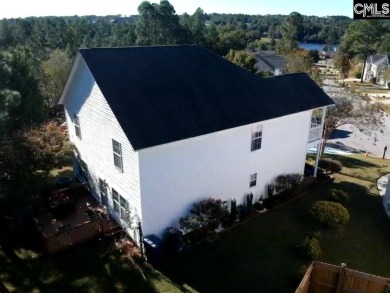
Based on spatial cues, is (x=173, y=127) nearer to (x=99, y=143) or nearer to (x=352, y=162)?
(x=99, y=143)

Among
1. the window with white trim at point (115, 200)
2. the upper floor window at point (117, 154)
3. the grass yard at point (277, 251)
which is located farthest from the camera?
the window with white trim at point (115, 200)

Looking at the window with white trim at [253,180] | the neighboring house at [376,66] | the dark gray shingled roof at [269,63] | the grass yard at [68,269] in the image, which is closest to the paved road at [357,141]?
the window with white trim at [253,180]

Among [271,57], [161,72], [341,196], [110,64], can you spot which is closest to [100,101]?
[110,64]

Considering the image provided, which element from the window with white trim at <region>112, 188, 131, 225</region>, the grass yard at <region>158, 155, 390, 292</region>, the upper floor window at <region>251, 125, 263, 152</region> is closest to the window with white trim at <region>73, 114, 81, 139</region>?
the window with white trim at <region>112, 188, 131, 225</region>

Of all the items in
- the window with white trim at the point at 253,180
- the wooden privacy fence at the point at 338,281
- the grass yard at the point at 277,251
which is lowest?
the grass yard at the point at 277,251

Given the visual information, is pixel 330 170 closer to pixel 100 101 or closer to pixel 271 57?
pixel 100 101

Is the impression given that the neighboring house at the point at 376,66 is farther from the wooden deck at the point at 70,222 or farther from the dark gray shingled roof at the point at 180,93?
the wooden deck at the point at 70,222

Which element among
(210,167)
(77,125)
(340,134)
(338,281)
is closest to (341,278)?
(338,281)
